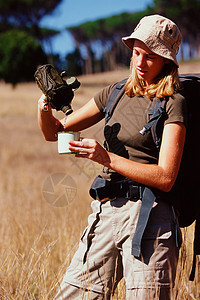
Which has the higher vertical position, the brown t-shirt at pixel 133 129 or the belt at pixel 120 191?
the brown t-shirt at pixel 133 129

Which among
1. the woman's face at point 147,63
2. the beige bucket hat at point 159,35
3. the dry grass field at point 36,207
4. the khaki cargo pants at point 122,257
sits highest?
the beige bucket hat at point 159,35

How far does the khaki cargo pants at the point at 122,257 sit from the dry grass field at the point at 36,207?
0.71 feet

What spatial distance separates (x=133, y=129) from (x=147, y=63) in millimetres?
269

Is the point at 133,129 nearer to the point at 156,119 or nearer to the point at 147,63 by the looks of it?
the point at 156,119

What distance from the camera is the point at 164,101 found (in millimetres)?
1601

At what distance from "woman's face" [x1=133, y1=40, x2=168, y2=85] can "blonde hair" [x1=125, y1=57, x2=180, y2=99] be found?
2 cm

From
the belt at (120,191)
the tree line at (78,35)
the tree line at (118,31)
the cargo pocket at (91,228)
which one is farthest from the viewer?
the tree line at (118,31)

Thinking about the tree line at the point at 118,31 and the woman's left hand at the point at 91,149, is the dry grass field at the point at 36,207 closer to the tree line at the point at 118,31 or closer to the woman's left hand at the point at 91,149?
the woman's left hand at the point at 91,149

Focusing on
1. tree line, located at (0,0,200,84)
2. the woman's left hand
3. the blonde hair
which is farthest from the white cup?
tree line, located at (0,0,200,84)

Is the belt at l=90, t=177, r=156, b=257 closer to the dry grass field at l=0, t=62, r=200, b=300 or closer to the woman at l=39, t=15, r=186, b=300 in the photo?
the woman at l=39, t=15, r=186, b=300

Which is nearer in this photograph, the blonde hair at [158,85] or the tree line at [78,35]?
the blonde hair at [158,85]

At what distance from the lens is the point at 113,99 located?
5.85ft

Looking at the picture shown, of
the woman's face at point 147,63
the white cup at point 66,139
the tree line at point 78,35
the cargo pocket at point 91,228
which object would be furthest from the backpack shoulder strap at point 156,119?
the tree line at point 78,35

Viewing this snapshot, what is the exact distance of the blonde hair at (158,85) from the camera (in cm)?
163
